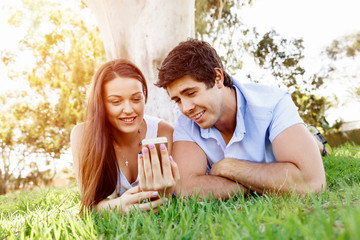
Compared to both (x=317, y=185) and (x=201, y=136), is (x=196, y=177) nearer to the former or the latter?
(x=201, y=136)

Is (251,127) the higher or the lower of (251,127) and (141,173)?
the higher

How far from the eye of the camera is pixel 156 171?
2385 millimetres

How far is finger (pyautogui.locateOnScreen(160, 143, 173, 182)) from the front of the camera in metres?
2.34

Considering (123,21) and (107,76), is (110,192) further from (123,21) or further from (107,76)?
(123,21)

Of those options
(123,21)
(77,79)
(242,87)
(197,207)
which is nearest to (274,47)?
(77,79)

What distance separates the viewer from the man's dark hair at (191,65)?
2.90m

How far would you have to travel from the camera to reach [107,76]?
3.22m

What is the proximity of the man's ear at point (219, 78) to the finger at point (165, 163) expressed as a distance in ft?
3.45

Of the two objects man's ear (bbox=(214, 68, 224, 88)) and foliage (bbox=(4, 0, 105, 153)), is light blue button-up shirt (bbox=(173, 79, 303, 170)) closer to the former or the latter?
man's ear (bbox=(214, 68, 224, 88))

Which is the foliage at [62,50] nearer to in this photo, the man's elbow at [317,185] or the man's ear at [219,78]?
the man's ear at [219,78]

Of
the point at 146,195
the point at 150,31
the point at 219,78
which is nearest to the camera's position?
the point at 146,195

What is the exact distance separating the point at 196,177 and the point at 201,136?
477mm

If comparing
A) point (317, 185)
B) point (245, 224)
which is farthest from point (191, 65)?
point (245, 224)

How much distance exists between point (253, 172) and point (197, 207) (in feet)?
2.33
